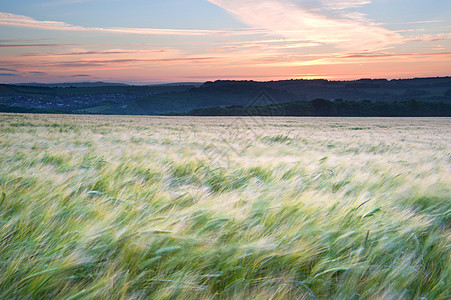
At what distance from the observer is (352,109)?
7956cm

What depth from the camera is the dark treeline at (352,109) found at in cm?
7350

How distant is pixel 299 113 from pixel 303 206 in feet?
260

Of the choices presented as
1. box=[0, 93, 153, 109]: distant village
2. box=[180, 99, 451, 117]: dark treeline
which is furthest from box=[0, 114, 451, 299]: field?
box=[0, 93, 153, 109]: distant village

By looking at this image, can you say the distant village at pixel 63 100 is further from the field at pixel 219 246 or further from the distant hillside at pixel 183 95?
the field at pixel 219 246

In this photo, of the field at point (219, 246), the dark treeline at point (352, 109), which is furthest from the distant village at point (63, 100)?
the field at point (219, 246)

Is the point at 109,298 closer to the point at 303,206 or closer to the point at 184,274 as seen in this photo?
the point at 184,274

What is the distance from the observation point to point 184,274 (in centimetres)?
140

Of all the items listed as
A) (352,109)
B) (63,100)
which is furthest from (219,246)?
(63,100)

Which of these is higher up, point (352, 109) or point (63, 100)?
point (63, 100)

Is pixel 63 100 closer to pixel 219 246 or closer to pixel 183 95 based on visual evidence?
pixel 183 95

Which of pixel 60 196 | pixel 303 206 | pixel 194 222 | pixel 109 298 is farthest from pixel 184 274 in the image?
pixel 60 196

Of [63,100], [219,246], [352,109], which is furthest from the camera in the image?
[63,100]

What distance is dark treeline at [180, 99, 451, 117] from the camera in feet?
241

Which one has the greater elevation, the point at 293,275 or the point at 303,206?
the point at 303,206
